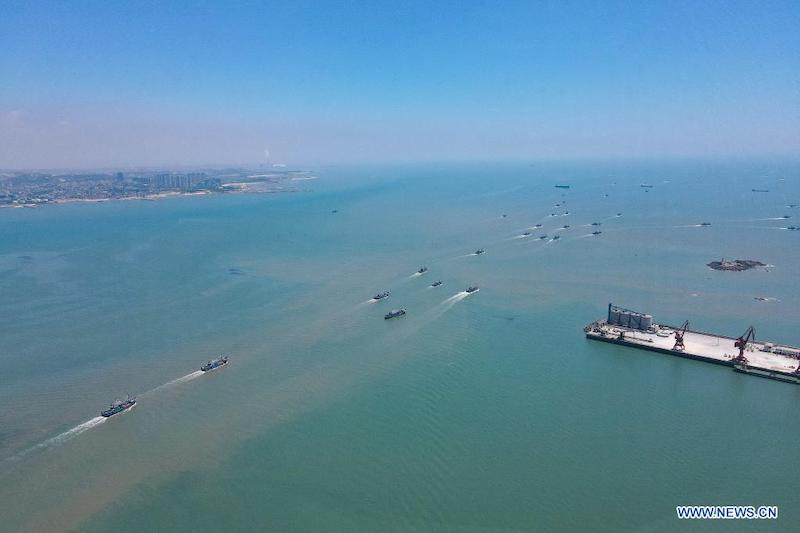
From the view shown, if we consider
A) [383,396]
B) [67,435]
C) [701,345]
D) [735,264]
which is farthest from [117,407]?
[735,264]

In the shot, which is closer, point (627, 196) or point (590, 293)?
point (590, 293)

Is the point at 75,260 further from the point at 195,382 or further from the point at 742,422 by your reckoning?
the point at 742,422

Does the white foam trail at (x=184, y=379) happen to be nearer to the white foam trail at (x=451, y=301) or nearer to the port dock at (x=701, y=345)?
the white foam trail at (x=451, y=301)

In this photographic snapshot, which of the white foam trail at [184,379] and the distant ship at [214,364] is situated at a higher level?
the distant ship at [214,364]

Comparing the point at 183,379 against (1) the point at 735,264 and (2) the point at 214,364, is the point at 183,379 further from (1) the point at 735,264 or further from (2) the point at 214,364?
(1) the point at 735,264

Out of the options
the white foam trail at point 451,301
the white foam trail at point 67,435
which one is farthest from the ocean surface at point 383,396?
the white foam trail at point 451,301

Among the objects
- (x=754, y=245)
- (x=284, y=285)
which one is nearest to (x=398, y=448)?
(x=284, y=285)

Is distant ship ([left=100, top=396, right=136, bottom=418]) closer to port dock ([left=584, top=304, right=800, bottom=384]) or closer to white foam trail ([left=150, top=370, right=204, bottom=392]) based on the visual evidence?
white foam trail ([left=150, top=370, right=204, bottom=392])
